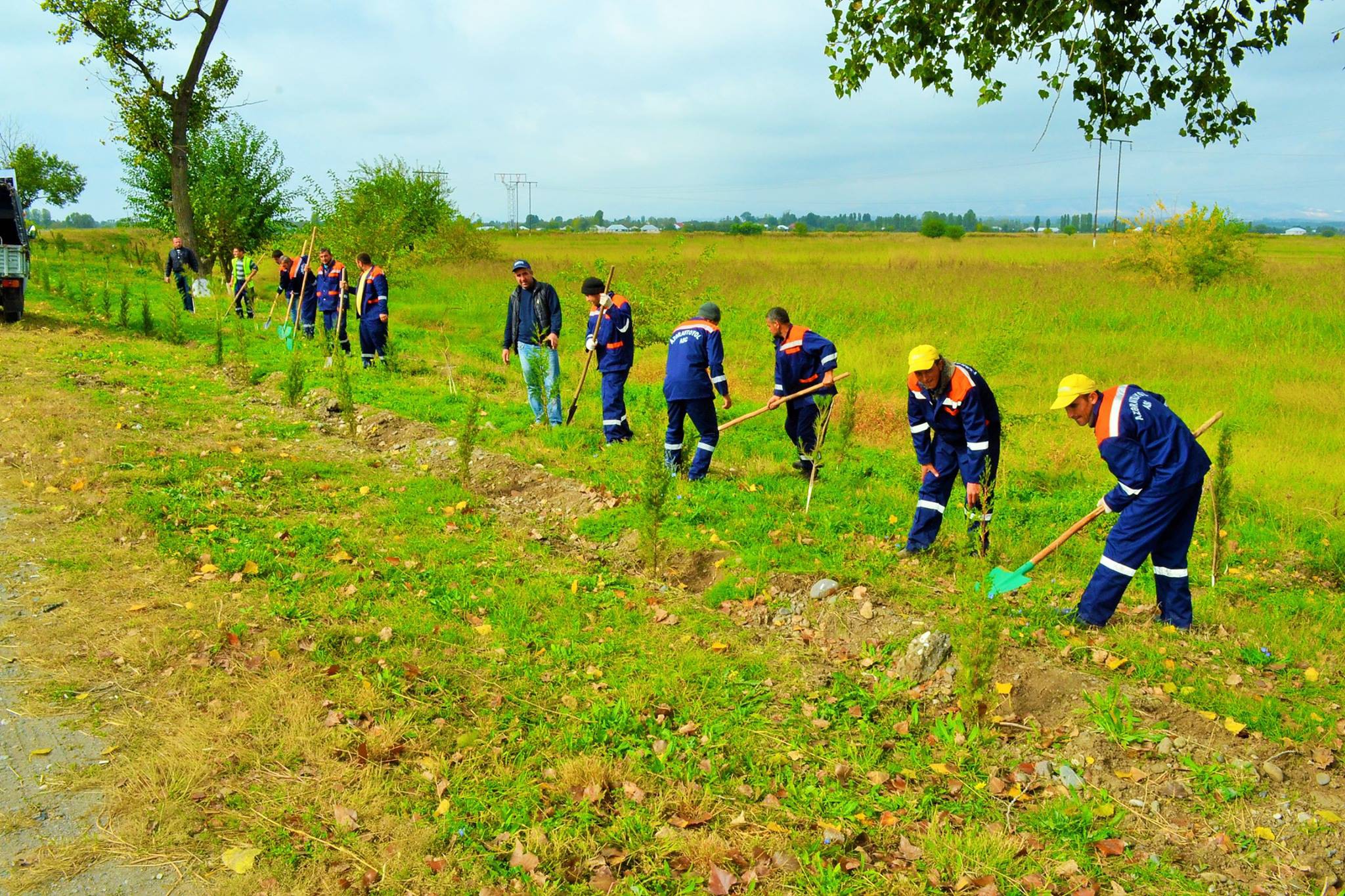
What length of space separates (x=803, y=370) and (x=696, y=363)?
1.07 meters

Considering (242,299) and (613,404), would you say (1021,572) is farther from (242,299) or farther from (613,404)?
(242,299)

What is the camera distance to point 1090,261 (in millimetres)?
32594

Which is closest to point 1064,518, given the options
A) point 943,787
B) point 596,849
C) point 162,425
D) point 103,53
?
point 943,787

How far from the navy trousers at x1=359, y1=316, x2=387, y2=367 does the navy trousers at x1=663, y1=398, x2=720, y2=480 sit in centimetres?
688

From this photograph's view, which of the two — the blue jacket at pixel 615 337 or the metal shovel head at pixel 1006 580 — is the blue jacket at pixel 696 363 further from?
the metal shovel head at pixel 1006 580

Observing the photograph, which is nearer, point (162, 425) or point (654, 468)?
point (654, 468)

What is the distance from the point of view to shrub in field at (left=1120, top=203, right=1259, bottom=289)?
24219 mm

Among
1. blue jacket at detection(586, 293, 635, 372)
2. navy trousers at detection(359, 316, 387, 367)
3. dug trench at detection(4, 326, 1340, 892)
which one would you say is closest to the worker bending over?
dug trench at detection(4, 326, 1340, 892)

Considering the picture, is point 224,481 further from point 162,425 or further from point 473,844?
point 473,844

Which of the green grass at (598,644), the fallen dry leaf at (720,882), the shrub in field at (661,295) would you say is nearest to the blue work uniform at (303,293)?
the green grass at (598,644)

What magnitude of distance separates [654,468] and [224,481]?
417 cm

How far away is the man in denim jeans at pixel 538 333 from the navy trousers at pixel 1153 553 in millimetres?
6326

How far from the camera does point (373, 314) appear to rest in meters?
13.9

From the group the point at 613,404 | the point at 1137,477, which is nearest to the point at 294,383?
the point at 613,404
